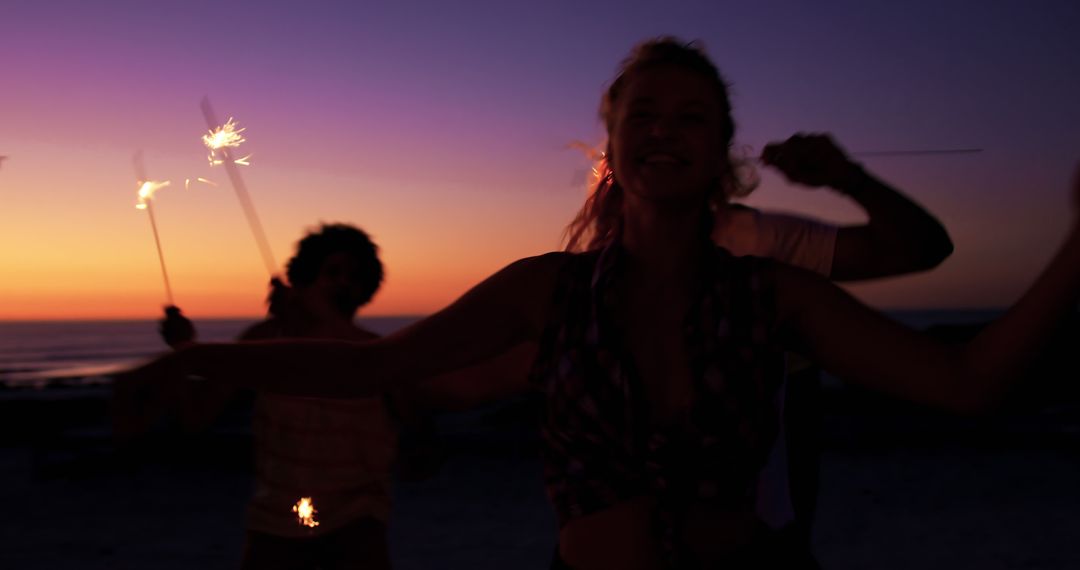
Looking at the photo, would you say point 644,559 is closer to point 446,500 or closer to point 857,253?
point 857,253

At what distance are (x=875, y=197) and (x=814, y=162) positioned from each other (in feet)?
0.57

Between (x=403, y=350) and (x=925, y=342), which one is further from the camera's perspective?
(x=403, y=350)

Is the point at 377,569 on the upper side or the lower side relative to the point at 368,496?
lower

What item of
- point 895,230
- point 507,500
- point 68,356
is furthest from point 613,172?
point 68,356

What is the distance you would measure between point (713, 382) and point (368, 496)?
237 centimetres

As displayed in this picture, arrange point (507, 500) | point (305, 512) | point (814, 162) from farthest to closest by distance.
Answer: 1. point (507, 500)
2. point (305, 512)
3. point (814, 162)

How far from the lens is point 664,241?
1847mm

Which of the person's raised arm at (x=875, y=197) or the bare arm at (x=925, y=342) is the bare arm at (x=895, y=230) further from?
the bare arm at (x=925, y=342)

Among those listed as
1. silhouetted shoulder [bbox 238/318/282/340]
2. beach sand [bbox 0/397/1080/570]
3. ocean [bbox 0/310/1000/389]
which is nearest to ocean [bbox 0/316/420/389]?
ocean [bbox 0/310/1000/389]

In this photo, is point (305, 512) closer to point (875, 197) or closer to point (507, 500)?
point (875, 197)

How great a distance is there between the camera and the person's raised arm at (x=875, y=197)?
213cm

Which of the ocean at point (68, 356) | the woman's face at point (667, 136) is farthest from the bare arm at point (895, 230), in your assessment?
the ocean at point (68, 356)

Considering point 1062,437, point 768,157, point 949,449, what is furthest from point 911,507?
point 768,157

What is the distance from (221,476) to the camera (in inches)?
402
